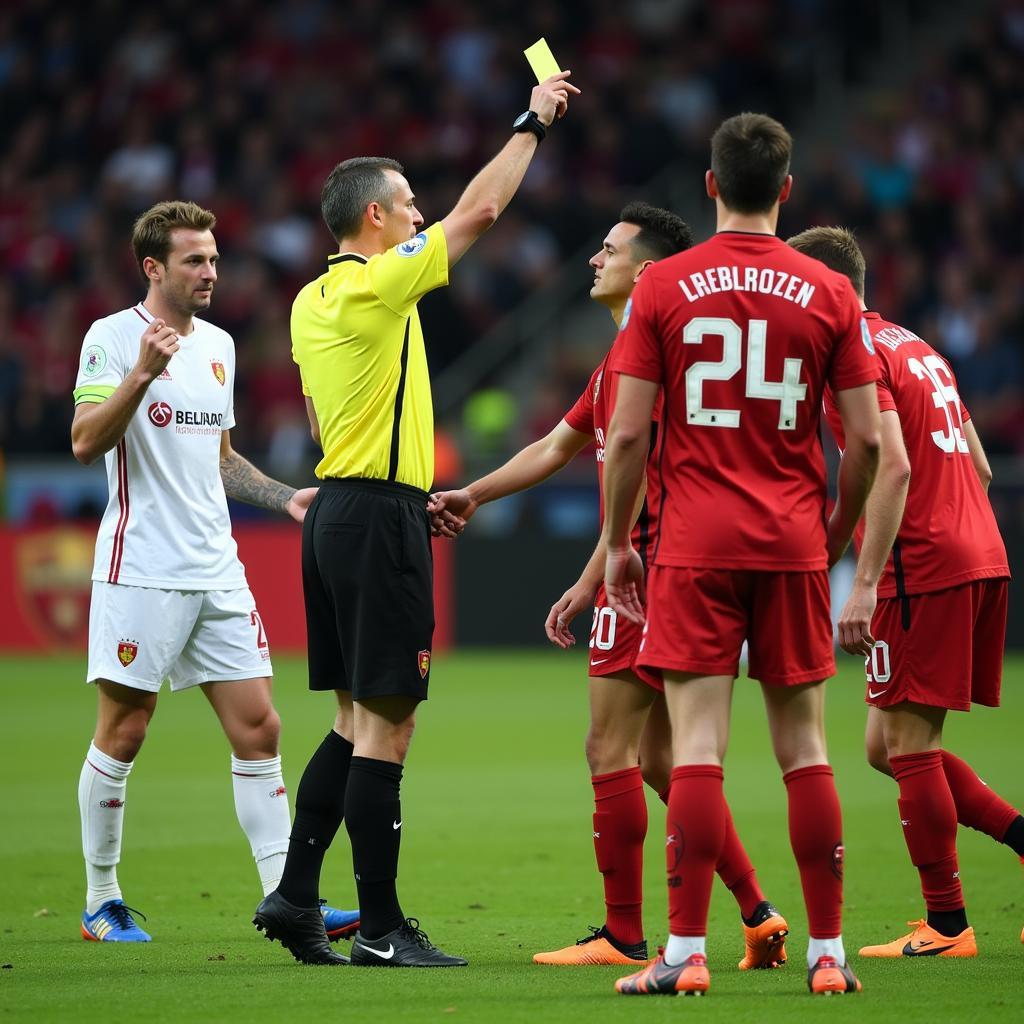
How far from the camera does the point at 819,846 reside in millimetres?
4719

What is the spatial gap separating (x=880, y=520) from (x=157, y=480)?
262cm

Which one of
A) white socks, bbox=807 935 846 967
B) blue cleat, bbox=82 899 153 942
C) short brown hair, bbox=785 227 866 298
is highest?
short brown hair, bbox=785 227 866 298

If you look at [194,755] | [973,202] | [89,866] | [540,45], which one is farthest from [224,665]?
[973,202]

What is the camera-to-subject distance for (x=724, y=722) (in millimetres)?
4773

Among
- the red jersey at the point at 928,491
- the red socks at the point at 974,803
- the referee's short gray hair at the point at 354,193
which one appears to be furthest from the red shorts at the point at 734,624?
the referee's short gray hair at the point at 354,193

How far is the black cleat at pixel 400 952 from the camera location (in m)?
5.33

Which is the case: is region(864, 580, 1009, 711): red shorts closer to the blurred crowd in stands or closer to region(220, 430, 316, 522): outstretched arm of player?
region(220, 430, 316, 522): outstretched arm of player

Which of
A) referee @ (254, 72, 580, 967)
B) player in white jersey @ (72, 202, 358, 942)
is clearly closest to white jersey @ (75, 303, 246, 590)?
player in white jersey @ (72, 202, 358, 942)

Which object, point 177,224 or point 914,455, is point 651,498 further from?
point 177,224

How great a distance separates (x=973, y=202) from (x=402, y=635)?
51.9 feet

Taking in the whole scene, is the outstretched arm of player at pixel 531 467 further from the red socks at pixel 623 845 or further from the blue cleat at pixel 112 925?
the blue cleat at pixel 112 925

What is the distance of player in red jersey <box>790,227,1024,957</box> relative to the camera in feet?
18.4

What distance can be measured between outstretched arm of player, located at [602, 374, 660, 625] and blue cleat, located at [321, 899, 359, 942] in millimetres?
1821

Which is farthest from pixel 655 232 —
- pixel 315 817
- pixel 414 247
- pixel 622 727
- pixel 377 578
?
pixel 315 817
